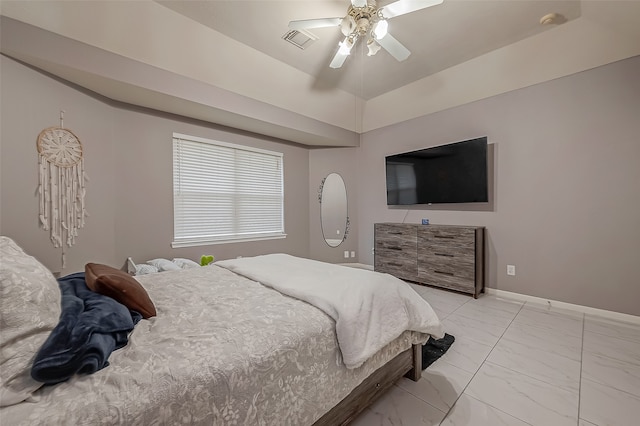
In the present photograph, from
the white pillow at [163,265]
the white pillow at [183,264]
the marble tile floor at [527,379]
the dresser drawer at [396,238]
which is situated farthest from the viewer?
the dresser drawer at [396,238]

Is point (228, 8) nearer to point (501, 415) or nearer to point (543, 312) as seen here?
point (501, 415)

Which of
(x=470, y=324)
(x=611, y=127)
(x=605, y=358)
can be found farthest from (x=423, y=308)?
(x=611, y=127)

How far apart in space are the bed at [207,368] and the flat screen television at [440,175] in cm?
258

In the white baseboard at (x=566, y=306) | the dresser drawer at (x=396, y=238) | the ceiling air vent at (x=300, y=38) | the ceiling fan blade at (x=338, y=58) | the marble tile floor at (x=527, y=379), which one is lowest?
the marble tile floor at (x=527, y=379)

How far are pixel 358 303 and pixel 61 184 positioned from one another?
293 centimetres

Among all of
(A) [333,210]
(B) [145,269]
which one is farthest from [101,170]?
(A) [333,210]

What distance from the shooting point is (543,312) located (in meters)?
2.68

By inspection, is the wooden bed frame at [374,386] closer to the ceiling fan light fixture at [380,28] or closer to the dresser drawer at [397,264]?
the dresser drawer at [397,264]

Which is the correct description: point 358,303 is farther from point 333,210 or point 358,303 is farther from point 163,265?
point 333,210

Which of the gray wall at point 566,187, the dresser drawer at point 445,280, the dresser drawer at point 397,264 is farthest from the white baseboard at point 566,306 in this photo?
the dresser drawer at point 397,264

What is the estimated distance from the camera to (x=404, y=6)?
191 centimetres

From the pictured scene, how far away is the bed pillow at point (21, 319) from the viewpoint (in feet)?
2.25

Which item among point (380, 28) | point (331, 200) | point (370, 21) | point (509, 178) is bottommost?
point (331, 200)

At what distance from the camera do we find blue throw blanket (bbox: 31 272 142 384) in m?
0.71
